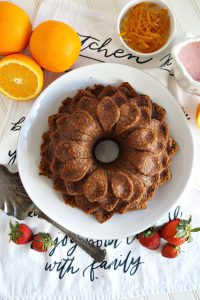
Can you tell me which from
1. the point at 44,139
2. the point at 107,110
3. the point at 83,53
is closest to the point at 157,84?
the point at 107,110

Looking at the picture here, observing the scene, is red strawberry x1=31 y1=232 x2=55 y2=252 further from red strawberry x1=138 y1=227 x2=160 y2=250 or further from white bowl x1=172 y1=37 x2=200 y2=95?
white bowl x1=172 y1=37 x2=200 y2=95

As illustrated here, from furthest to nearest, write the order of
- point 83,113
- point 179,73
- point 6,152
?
1. point 6,152
2. point 179,73
3. point 83,113

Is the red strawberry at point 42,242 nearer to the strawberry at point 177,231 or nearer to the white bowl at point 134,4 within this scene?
the strawberry at point 177,231

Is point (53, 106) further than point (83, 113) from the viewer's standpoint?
Yes

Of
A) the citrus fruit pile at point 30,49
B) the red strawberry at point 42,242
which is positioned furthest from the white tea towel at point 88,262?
the citrus fruit pile at point 30,49

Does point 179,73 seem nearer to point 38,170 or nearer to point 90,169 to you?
point 90,169

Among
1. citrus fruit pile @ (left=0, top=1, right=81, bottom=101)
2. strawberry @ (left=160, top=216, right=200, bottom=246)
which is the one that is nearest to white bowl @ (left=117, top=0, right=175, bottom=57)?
citrus fruit pile @ (left=0, top=1, right=81, bottom=101)

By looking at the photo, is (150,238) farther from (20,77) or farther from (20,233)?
(20,77)
